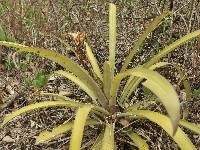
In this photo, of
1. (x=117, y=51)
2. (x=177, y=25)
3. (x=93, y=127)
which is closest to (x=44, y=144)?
(x=93, y=127)

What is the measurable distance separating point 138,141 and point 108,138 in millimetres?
164

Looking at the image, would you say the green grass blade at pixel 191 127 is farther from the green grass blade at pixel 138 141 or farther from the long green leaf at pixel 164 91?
the long green leaf at pixel 164 91

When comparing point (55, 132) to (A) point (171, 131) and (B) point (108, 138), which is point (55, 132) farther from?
(A) point (171, 131)

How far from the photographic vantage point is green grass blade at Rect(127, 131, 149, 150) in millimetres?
2038

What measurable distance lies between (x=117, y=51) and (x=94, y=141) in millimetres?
989

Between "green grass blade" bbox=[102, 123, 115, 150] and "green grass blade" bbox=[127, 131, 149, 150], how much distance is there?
111mm

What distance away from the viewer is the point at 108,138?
80.1 inches

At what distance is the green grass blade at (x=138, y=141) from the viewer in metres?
2.04

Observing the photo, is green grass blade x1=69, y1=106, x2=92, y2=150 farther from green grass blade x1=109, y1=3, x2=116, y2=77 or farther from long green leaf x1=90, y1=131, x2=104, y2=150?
green grass blade x1=109, y1=3, x2=116, y2=77

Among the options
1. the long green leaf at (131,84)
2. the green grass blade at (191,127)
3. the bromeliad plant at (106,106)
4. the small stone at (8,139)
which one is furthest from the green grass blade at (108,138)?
the small stone at (8,139)

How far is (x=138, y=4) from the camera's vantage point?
11.5 feet

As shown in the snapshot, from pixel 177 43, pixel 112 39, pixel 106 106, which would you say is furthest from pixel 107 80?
pixel 177 43

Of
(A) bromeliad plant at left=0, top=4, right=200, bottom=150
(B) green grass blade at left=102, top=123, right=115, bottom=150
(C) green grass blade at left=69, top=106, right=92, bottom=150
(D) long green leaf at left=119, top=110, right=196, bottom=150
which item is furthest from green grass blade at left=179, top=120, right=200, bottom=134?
(C) green grass blade at left=69, top=106, right=92, bottom=150

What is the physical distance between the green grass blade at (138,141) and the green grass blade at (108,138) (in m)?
0.11
